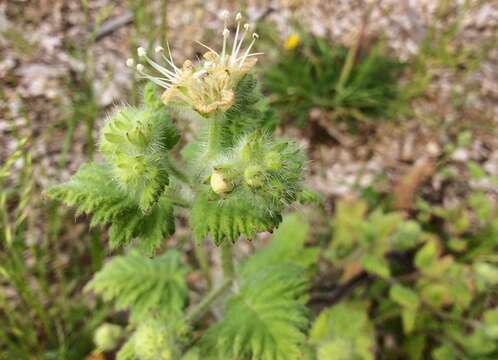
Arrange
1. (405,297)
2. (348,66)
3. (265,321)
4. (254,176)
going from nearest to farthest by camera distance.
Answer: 1. (254,176)
2. (265,321)
3. (405,297)
4. (348,66)

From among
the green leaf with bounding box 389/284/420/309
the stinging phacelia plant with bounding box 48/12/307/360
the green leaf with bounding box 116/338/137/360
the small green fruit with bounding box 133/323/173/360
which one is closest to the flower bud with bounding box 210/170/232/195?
the stinging phacelia plant with bounding box 48/12/307/360

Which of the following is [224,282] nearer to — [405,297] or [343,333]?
[343,333]

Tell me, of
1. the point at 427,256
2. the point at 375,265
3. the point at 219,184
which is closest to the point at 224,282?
the point at 219,184

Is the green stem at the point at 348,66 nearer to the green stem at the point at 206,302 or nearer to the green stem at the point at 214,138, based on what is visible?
the green stem at the point at 206,302

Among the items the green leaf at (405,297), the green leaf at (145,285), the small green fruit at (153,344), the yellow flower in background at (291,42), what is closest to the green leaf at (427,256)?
the green leaf at (405,297)

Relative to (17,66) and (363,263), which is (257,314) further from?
(17,66)
